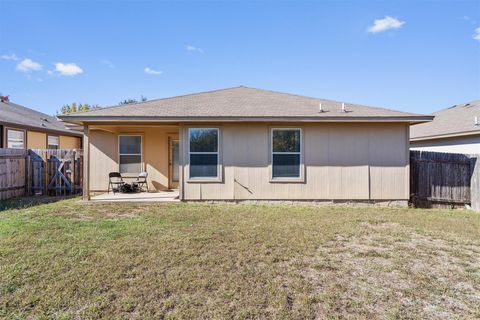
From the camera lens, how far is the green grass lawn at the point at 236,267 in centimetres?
266

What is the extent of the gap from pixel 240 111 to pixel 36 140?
39.9 feet

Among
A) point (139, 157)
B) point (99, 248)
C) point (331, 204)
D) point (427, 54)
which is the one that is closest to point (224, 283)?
point (99, 248)

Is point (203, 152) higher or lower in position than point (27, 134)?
lower

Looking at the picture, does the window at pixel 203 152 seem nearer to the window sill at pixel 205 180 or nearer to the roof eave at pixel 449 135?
the window sill at pixel 205 180

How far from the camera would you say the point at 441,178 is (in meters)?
8.23

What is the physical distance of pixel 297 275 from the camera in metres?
3.40

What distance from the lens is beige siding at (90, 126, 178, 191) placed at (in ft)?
34.9

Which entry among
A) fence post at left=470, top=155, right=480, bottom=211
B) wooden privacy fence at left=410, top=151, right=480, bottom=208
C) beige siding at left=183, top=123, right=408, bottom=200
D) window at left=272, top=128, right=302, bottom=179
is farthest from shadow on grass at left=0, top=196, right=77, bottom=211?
fence post at left=470, top=155, right=480, bottom=211

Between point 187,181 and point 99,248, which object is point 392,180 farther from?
point 99,248

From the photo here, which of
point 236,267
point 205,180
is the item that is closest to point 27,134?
point 205,180

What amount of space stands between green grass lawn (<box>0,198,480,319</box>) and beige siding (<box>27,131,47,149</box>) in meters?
9.27

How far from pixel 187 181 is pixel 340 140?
4838mm

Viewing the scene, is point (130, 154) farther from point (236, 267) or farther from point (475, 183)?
point (475, 183)

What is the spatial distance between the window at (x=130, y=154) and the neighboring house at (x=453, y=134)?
1261cm
